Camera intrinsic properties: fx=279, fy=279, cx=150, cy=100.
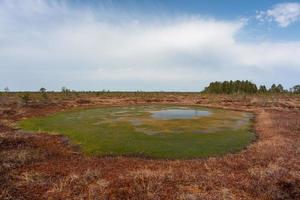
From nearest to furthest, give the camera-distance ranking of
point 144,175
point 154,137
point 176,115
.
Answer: point 144,175, point 154,137, point 176,115

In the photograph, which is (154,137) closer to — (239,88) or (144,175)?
(144,175)

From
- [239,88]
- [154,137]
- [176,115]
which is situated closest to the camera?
[154,137]

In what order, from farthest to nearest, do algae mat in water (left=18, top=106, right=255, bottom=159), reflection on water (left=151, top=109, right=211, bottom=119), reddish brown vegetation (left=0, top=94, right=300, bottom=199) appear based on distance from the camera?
reflection on water (left=151, top=109, right=211, bottom=119) → algae mat in water (left=18, top=106, right=255, bottom=159) → reddish brown vegetation (left=0, top=94, right=300, bottom=199)

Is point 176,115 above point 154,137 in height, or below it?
above

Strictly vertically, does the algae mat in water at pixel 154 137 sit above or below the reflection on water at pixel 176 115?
below

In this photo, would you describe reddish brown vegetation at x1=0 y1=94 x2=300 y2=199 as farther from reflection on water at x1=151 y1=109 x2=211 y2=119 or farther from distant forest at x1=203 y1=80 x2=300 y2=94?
distant forest at x1=203 y1=80 x2=300 y2=94

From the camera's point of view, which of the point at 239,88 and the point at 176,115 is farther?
the point at 239,88

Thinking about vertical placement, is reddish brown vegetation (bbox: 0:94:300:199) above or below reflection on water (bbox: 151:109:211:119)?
below

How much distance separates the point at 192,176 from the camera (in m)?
16.6

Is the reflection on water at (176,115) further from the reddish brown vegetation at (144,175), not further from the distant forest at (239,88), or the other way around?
the distant forest at (239,88)

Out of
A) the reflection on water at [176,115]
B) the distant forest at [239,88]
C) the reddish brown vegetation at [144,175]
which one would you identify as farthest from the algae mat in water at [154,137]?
the distant forest at [239,88]

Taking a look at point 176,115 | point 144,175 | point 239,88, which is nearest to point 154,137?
point 144,175

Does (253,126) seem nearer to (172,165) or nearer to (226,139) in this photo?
(226,139)

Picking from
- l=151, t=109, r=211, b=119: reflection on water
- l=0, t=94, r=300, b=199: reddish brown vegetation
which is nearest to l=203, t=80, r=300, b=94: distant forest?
l=151, t=109, r=211, b=119: reflection on water
